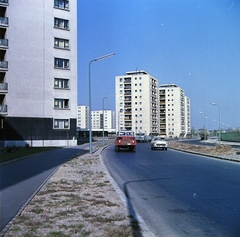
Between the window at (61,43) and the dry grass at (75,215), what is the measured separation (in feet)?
119

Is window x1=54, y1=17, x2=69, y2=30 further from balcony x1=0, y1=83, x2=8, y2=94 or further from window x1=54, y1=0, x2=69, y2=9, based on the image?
balcony x1=0, y1=83, x2=8, y2=94

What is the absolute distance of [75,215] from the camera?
6312 millimetres

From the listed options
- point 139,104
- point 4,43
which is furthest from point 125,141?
point 139,104

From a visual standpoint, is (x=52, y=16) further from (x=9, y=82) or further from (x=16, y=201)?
(x=16, y=201)

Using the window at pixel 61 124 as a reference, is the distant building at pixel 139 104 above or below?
above

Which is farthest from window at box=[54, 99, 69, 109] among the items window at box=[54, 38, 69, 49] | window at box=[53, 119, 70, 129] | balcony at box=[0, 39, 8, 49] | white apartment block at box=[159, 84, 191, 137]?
white apartment block at box=[159, 84, 191, 137]

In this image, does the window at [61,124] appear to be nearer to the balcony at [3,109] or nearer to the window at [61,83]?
the window at [61,83]

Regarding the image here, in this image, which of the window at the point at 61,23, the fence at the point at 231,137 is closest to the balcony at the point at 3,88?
the window at the point at 61,23

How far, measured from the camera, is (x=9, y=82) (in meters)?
39.5

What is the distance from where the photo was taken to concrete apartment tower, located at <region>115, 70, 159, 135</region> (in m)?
125

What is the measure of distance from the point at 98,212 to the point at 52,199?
1768 mm

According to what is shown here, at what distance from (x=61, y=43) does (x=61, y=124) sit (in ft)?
36.9

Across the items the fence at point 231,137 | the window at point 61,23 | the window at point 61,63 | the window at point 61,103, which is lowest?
the fence at point 231,137

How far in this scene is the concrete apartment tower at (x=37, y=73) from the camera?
39531 mm
